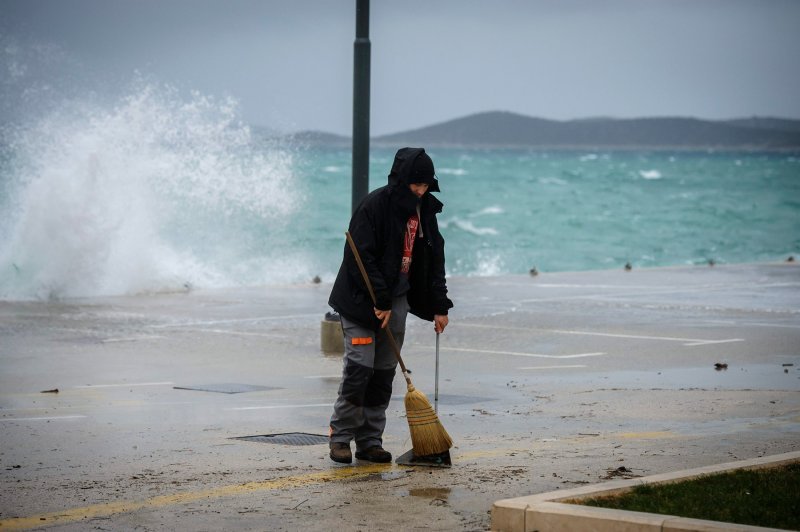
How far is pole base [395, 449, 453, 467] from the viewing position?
27.2 feet

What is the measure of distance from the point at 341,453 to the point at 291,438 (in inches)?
38.6

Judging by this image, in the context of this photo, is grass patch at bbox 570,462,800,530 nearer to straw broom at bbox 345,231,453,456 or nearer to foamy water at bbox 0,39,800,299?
straw broom at bbox 345,231,453,456

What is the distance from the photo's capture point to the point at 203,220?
4159 cm

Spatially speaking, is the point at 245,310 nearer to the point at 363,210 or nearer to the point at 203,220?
the point at 363,210

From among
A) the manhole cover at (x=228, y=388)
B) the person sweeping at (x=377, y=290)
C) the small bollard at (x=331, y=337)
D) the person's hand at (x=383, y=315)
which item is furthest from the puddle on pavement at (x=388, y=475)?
the small bollard at (x=331, y=337)

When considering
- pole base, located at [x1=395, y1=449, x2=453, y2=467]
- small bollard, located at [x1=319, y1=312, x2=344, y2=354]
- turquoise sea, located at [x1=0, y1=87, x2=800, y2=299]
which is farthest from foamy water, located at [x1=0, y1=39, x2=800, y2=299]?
pole base, located at [x1=395, y1=449, x2=453, y2=467]

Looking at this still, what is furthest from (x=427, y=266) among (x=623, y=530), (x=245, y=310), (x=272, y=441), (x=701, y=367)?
(x=245, y=310)

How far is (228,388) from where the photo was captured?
12.0 metres

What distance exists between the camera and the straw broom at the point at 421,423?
824cm

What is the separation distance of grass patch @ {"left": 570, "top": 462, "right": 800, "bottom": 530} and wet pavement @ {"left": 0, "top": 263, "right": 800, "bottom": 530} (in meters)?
Answer: 0.71

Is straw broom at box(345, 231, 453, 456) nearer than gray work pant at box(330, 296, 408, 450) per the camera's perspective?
Yes

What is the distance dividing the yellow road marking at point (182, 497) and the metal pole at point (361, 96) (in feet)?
18.5

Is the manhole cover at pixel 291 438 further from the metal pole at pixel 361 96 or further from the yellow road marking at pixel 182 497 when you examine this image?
the metal pole at pixel 361 96

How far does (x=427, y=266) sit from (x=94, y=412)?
3166 mm
